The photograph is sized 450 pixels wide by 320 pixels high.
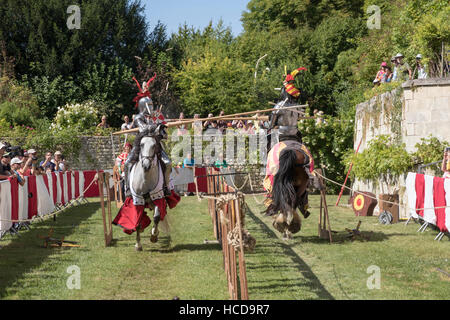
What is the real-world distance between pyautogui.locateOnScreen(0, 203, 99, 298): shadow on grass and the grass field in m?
0.02

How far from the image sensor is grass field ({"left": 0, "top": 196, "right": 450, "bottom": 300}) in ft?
→ 23.5

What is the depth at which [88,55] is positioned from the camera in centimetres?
3569

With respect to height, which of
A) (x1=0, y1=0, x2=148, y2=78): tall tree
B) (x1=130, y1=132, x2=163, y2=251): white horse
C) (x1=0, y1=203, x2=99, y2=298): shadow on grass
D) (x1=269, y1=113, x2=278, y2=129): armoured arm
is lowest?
(x1=0, y1=203, x2=99, y2=298): shadow on grass

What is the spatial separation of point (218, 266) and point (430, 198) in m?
5.01

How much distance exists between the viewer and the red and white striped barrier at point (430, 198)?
1039 centimetres

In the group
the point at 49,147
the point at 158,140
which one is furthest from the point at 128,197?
the point at 49,147

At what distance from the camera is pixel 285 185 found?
9172 millimetres

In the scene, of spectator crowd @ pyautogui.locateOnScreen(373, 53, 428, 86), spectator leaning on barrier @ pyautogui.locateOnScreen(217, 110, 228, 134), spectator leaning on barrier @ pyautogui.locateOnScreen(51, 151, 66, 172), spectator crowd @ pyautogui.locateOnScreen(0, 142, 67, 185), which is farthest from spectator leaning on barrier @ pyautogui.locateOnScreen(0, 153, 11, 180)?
Result: spectator leaning on barrier @ pyautogui.locateOnScreen(217, 110, 228, 134)

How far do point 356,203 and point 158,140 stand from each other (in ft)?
24.2

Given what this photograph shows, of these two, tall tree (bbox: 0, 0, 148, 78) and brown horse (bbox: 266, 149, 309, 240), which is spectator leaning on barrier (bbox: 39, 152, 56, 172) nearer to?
brown horse (bbox: 266, 149, 309, 240)

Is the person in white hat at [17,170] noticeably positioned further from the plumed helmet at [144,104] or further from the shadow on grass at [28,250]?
the plumed helmet at [144,104]

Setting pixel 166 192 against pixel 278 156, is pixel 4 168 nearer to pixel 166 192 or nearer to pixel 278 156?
pixel 166 192

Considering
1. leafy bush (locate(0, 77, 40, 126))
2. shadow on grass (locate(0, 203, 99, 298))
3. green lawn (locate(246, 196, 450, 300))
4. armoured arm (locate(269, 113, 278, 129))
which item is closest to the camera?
green lawn (locate(246, 196, 450, 300))

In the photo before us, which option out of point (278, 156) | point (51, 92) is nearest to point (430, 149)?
point (278, 156)
